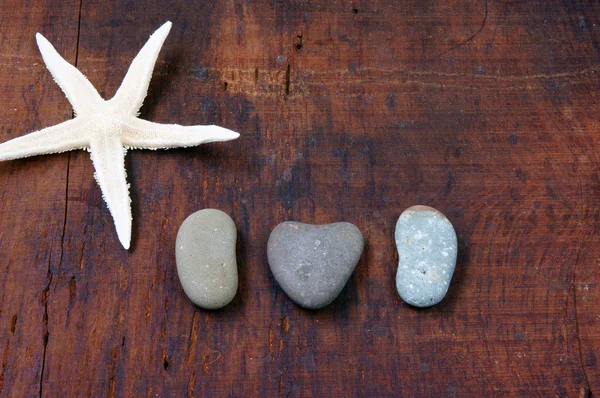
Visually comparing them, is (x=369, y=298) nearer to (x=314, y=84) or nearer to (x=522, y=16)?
(x=314, y=84)

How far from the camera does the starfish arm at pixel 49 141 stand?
3.72 feet

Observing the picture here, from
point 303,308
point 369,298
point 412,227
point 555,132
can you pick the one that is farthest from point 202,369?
point 555,132

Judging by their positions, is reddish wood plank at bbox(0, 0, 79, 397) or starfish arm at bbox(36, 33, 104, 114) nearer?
reddish wood plank at bbox(0, 0, 79, 397)

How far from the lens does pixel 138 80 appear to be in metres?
1.22

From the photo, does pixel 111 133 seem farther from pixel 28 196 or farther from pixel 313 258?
pixel 313 258

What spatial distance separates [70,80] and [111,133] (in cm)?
16

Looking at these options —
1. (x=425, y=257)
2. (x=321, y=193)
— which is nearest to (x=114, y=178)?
(x=321, y=193)

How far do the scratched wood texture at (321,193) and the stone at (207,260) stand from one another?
0.17ft

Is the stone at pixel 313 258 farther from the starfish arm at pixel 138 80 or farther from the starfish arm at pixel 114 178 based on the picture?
the starfish arm at pixel 138 80

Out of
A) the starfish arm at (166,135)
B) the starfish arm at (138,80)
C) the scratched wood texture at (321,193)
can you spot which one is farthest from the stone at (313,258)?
the starfish arm at (138,80)

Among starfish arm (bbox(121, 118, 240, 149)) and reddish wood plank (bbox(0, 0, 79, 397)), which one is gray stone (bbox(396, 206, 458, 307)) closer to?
starfish arm (bbox(121, 118, 240, 149))

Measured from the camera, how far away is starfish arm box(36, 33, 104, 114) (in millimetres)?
1191

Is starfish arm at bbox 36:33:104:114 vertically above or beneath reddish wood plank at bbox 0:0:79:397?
above

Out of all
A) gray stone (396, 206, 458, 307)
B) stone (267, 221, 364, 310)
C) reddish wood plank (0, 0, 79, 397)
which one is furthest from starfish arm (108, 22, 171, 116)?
gray stone (396, 206, 458, 307)
